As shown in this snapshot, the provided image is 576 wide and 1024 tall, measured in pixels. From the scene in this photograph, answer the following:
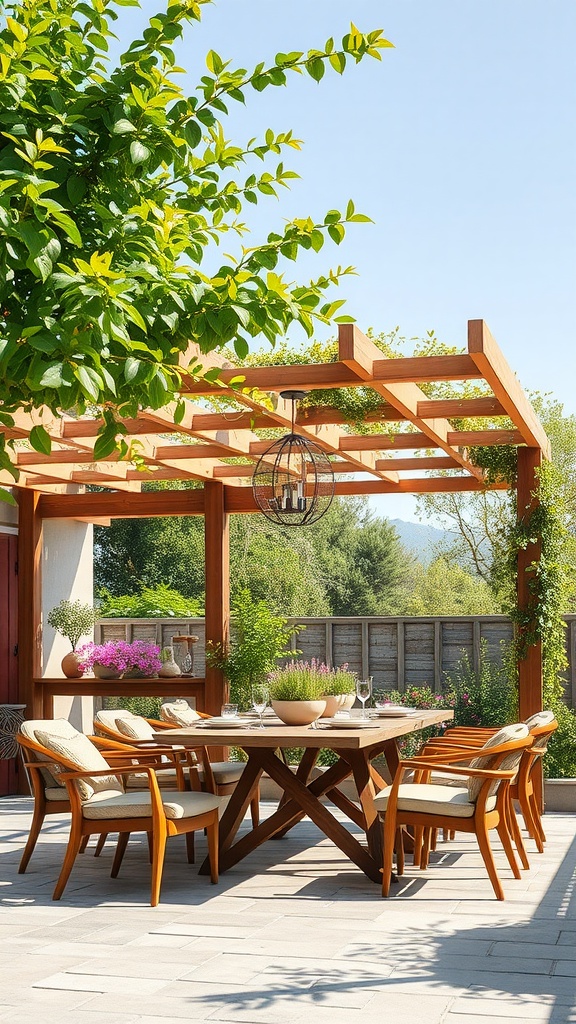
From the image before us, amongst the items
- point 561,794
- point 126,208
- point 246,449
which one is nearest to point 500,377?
point 246,449

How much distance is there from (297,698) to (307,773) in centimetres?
46

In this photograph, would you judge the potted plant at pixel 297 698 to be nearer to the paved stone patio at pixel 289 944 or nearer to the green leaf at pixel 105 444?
the paved stone patio at pixel 289 944

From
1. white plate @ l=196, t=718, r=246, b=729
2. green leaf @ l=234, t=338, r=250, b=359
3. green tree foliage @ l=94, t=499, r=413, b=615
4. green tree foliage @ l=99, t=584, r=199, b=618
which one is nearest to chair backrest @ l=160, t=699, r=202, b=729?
white plate @ l=196, t=718, r=246, b=729

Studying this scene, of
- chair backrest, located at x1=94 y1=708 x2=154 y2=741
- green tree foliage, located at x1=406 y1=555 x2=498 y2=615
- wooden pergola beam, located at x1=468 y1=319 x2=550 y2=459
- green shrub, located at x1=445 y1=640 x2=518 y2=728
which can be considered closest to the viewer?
wooden pergola beam, located at x1=468 y1=319 x2=550 y2=459

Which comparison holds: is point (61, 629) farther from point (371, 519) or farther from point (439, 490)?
point (371, 519)

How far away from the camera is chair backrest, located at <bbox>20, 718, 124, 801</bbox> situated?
5625mm

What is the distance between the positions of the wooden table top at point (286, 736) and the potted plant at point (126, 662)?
11.1 feet

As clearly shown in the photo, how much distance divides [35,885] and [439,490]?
4.70 meters

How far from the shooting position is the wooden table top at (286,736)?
18.2ft

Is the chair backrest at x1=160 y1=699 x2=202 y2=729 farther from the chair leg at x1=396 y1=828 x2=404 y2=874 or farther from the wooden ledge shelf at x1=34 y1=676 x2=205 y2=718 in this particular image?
the chair leg at x1=396 y1=828 x2=404 y2=874

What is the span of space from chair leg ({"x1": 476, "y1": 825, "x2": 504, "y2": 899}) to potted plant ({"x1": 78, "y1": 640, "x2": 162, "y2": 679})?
15.2 feet

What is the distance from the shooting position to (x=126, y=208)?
272cm

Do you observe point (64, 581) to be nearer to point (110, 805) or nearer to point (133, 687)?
point (133, 687)

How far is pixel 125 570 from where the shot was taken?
22.7 m
